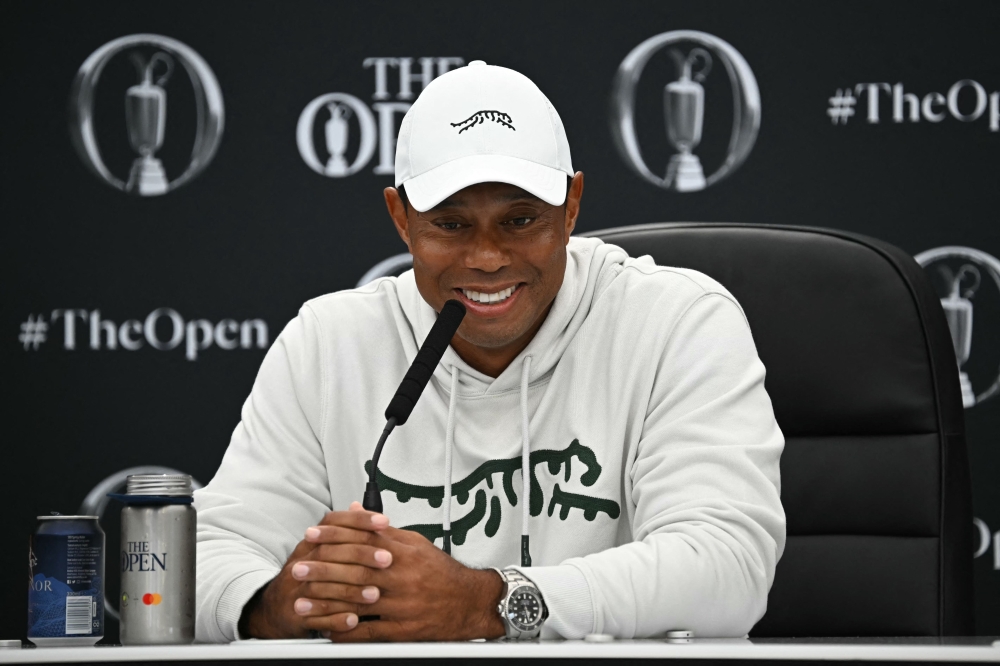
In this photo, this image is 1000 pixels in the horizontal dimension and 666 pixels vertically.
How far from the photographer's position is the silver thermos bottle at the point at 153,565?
1.11 m

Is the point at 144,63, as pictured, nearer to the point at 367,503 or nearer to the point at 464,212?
the point at 464,212

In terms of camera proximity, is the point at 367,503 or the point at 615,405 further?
the point at 615,405

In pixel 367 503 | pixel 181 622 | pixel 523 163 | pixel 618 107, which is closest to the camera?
pixel 181 622

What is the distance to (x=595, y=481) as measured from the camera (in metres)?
1.62

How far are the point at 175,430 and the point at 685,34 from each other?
1.33 meters

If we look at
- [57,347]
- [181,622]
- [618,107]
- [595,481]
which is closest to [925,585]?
[595,481]

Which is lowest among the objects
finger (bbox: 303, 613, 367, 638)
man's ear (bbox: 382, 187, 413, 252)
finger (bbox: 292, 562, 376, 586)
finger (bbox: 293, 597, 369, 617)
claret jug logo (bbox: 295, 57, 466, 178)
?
finger (bbox: 303, 613, 367, 638)

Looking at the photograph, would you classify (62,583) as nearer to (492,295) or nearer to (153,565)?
(153,565)

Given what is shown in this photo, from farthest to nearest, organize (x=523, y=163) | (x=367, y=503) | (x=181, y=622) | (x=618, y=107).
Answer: (x=618, y=107), (x=523, y=163), (x=367, y=503), (x=181, y=622)

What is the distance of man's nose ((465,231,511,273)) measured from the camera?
1621 mm

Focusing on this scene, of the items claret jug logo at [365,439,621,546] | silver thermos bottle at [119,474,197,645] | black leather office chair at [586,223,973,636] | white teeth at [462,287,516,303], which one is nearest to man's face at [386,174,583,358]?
white teeth at [462,287,516,303]

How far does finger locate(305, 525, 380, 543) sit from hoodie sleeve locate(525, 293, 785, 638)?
17cm

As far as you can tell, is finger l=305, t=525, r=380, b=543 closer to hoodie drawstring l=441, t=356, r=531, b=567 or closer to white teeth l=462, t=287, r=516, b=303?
hoodie drawstring l=441, t=356, r=531, b=567

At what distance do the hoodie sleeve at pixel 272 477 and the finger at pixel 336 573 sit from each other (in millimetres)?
148
